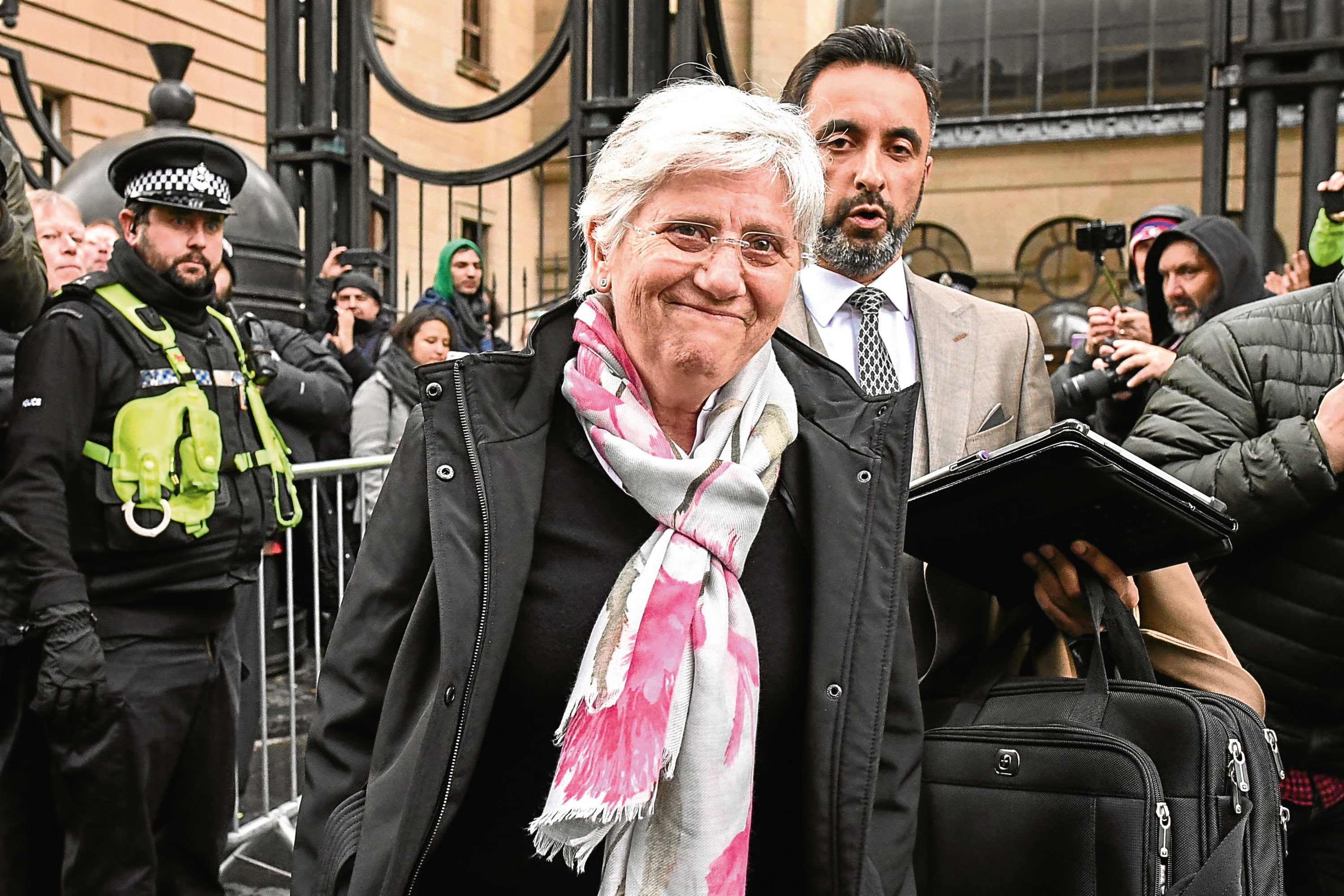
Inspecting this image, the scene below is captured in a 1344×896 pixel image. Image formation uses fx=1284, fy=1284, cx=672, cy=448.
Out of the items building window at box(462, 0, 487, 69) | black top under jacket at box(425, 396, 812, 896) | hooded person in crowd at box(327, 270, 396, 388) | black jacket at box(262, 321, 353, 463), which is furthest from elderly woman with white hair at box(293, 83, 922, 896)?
building window at box(462, 0, 487, 69)

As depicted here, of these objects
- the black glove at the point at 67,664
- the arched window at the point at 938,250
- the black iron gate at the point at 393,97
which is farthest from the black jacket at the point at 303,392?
the arched window at the point at 938,250

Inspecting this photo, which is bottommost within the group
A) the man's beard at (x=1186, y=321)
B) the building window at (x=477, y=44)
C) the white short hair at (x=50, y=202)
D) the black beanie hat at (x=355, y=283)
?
the man's beard at (x=1186, y=321)

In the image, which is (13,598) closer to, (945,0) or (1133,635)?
(1133,635)

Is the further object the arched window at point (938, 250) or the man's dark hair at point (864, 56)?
the arched window at point (938, 250)

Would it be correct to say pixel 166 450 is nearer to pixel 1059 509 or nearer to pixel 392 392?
pixel 1059 509

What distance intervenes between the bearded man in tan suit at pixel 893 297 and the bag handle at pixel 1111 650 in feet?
1.32

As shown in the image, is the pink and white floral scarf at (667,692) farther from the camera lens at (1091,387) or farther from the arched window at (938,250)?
the arched window at (938,250)

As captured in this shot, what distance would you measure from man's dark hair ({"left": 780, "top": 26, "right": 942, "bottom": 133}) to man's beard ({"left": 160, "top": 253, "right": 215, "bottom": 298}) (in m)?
2.15

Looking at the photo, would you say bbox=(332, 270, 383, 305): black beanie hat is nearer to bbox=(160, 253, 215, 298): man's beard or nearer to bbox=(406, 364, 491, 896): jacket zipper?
bbox=(160, 253, 215, 298): man's beard

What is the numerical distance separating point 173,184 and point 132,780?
182cm

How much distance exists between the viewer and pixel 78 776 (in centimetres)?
356

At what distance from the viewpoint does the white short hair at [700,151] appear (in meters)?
1.91

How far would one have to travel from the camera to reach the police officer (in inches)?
137

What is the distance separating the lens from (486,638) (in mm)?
1776
